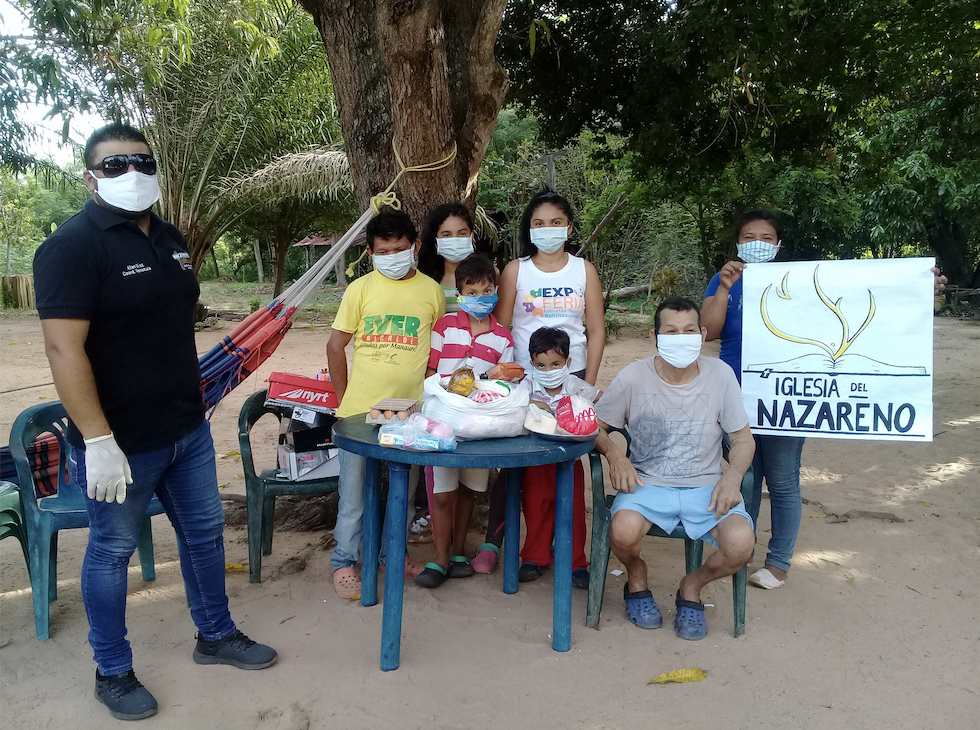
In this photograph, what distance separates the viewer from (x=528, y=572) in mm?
3211

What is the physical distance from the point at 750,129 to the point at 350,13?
4095mm

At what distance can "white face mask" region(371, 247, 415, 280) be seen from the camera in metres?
3.08

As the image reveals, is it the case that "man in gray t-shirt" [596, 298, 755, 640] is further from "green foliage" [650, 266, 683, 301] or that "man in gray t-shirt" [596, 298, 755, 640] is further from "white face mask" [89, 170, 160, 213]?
"green foliage" [650, 266, 683, 301]

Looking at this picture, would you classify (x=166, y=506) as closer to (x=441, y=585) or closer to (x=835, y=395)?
(x=441, y=585)

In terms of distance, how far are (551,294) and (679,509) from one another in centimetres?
103

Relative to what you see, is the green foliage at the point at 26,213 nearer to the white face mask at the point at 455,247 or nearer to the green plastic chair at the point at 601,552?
the white face mask at the point at 455,247

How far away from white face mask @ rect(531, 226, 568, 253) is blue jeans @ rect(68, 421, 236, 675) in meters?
1.53

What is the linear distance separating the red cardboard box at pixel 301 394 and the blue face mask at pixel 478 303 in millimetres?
909

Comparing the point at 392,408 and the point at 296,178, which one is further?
the point at 296,178

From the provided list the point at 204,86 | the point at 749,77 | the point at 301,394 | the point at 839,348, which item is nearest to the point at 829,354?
the point at 839,348

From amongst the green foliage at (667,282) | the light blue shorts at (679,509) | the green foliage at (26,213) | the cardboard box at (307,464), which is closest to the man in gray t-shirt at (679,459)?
the light blue shorts at (679,509)

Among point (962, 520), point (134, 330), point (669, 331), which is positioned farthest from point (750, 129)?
point (134, 330)

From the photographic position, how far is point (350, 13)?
12.4 feet

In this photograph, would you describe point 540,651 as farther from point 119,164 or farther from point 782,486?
point 119,164
